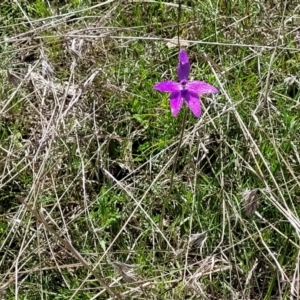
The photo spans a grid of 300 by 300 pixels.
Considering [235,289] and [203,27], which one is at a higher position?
[203,27]

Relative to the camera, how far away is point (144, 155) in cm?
185

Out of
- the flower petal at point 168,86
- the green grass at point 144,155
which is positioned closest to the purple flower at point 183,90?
the flower petal at point 168,86

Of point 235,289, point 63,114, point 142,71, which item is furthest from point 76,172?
point 235,289

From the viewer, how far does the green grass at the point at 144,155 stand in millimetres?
1615

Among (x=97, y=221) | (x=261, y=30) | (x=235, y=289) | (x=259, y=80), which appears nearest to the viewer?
(x=235, y=289)

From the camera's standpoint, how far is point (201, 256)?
1.63m

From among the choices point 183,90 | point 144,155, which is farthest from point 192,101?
point 144,155

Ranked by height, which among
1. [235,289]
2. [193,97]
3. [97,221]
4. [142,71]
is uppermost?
[193,97]

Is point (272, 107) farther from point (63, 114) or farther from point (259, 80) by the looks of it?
point (63, 114)

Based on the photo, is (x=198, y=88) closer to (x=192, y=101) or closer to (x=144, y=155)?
(x=192, y=101)

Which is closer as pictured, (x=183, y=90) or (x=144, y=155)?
(x=183, y=90)

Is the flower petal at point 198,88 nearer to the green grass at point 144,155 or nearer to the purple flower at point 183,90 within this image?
the purple flower at point 183,90

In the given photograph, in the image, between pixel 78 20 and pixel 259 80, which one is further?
pixel 78 20

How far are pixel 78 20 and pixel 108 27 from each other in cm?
19
